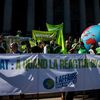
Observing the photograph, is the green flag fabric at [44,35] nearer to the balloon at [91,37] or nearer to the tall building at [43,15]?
the balloon at [91,37]

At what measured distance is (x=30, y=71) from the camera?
9281mm

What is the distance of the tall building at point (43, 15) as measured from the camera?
1641 inches

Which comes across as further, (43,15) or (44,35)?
(43,15)

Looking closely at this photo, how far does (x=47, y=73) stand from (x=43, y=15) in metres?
37.1

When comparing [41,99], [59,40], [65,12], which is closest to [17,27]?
[65,12]

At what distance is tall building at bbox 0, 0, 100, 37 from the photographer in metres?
41.7

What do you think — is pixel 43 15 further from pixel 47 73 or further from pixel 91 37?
pixel 47 73

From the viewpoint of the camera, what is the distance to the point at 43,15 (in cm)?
4625

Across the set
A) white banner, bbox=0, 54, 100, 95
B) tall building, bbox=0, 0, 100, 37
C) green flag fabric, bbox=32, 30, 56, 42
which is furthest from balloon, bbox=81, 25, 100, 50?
tall building, bbox=0, 0, 100, 37

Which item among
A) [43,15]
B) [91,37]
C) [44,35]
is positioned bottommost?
[91,37]

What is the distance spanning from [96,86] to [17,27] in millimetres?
34036

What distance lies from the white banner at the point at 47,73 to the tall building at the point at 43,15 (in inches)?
1184

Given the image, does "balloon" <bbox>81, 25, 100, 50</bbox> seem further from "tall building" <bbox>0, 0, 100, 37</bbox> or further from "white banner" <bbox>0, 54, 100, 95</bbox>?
"tall building" <bbox>0, 0, 100, 37</bbox>

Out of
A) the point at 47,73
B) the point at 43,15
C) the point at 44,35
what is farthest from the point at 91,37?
the point at 43,15
